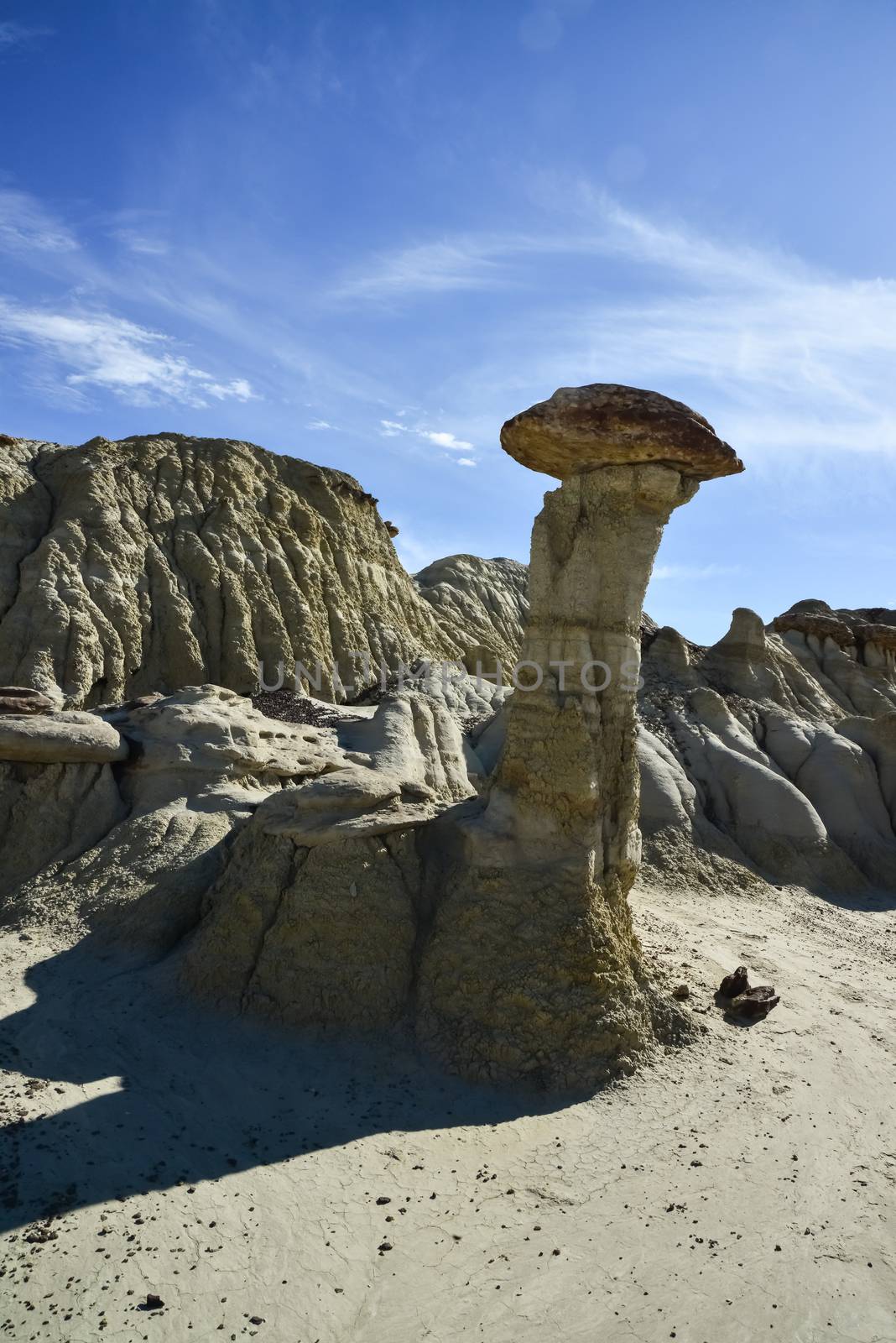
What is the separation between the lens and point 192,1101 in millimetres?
→ 5957

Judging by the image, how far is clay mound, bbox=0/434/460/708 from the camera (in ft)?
56.1

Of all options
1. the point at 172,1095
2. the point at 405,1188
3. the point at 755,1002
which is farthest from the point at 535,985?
the point at 172,1095

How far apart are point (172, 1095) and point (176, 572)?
15.3m

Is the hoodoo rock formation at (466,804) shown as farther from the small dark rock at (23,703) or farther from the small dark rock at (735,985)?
the small dark rock at (735,985)

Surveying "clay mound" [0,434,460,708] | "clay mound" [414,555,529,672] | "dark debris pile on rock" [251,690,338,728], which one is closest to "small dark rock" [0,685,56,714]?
"dark debris pile on rock" [251,690,338,728]

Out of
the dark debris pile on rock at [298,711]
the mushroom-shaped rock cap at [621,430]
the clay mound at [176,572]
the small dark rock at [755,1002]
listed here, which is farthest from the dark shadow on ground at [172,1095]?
the clay mound at [176,572]

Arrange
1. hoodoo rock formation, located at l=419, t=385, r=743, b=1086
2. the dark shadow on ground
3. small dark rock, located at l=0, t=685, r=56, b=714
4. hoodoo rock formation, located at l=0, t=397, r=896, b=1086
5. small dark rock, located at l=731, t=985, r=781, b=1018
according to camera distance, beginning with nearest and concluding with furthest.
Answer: the dark shadow on ground
hoodoo rock formation, located at l=419, t=385, r=743, b=1086
hoodoo rock formation, located at l=0, t=397, r=896, b=1086
small dark rock, located at l=731, t=985, r=781, b=1018
small dark rock, located at l=0, t=685, r=56, b=714

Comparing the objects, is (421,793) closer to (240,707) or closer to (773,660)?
(240,707)

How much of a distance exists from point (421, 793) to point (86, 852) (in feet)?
11.7

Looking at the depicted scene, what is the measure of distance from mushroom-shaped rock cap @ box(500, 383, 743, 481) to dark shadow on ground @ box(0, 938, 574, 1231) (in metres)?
5.05

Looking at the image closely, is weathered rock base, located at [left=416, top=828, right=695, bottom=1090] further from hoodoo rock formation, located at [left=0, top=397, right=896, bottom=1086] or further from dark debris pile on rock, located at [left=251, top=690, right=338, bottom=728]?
dark debris pile on rock, located at [left=251, top=690, right=338, bottom=728]

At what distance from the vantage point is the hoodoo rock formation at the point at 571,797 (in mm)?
6836

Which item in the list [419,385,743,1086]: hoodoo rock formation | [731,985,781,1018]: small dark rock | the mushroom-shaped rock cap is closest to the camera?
[419,385,743,1086]: hoodoo rock formation

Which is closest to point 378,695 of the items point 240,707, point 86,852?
point 240,707
